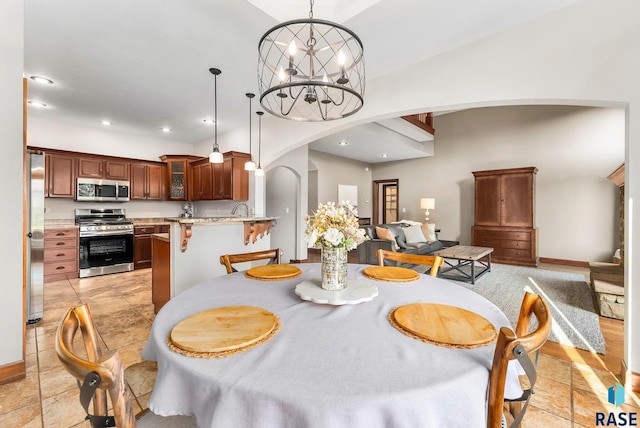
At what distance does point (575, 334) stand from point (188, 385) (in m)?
3.41

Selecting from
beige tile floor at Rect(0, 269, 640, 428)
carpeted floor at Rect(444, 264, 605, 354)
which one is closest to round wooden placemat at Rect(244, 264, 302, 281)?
beige tile floor at Rect(0, 269, 640, 428)

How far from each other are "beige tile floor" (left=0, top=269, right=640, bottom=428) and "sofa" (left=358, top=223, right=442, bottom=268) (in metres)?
2.97

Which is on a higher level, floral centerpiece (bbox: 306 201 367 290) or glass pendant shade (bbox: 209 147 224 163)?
glass pendant shade (bbox: 209 147 224 163)

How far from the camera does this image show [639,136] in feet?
5.98

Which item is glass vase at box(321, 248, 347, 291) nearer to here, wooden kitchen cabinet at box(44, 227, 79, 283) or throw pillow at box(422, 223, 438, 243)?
wooden kitchen cabinet at box(44, 227, 79, 283)

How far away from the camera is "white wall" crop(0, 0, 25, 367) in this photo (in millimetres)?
1891

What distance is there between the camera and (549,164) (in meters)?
6.05

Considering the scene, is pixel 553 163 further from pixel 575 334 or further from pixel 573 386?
pixel 573 386

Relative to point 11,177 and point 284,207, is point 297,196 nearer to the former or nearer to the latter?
point 284,207

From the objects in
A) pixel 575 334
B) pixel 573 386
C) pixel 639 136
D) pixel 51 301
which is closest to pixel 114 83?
pixel 51 301

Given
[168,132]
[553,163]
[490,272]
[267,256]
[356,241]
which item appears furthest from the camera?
[553,163]

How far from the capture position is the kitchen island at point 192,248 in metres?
2.72

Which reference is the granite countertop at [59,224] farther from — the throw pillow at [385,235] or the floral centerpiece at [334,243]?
the throw pillow at [385,235]

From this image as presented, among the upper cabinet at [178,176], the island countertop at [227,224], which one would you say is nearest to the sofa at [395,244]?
the island countertop at [227,224]
